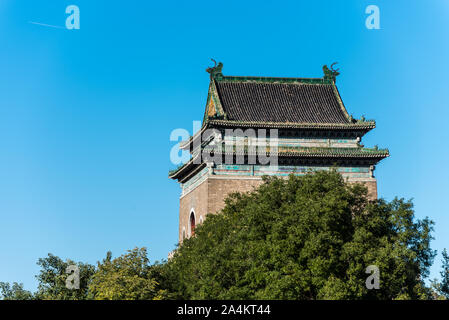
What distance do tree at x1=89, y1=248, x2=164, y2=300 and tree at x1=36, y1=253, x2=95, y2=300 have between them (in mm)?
1706

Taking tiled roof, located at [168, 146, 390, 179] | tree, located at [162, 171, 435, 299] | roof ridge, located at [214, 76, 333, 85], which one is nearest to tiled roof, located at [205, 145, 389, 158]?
tiled roof, located at [168, 146, 390, 179]

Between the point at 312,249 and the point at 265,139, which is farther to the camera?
the point at 265,139

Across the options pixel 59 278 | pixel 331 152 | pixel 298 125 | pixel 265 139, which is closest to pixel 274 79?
pixel 298 125

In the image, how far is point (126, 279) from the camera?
27.6m

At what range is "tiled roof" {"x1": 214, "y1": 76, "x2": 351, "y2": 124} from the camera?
39.1 m

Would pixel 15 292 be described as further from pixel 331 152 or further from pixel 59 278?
pixel 331 152

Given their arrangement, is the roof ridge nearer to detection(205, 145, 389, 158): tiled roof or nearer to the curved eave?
the curved eave

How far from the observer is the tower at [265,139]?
121 feet

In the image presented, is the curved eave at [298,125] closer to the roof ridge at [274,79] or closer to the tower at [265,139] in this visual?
the tower at [265,139]

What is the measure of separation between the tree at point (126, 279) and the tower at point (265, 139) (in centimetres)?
836

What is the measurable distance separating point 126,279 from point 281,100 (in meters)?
16.0
